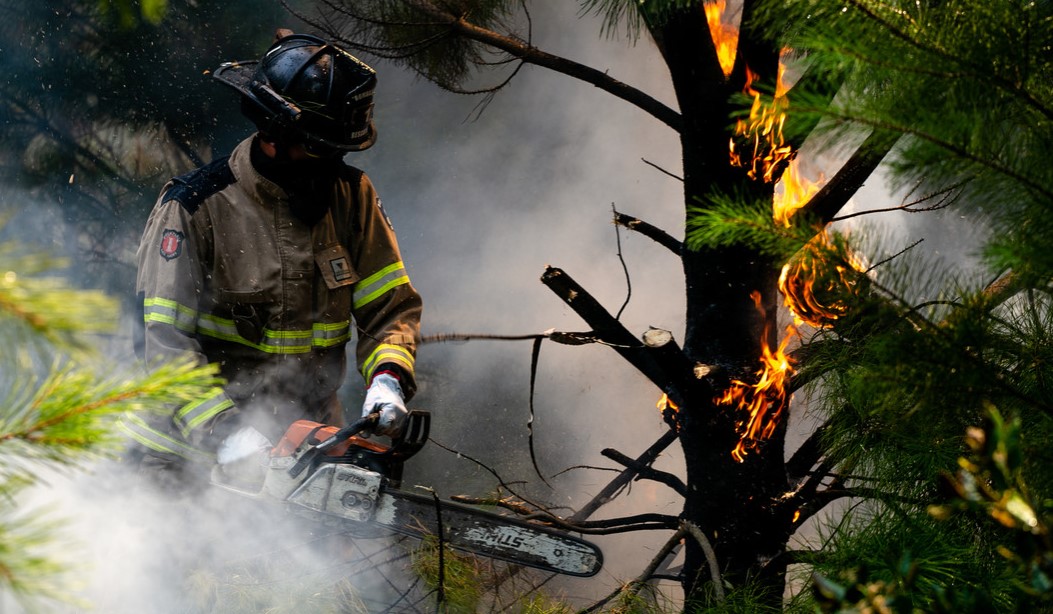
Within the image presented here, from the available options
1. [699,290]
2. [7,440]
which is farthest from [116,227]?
[7,440]

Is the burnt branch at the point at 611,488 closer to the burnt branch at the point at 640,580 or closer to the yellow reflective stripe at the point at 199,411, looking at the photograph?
the burnt branch at the point at 640,580

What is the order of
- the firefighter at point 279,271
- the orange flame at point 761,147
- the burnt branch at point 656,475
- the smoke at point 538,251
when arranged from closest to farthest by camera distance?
the orange flame at point 761,147
the firefighter at point 279,271
the burnt branch at point 656,475
the smoke at point 538,251

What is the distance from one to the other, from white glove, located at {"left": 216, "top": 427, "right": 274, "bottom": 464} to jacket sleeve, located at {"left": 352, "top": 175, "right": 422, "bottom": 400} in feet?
2.04

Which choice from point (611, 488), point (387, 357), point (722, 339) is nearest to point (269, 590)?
point (387, 357)

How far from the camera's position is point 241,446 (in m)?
2.66

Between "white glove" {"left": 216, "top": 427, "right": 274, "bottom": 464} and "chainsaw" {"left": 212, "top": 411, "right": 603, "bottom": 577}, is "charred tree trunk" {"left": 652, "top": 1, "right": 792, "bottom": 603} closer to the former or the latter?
"chainsaw" {"left": 212, "top": 411, "right": 603, "bottom": 577}

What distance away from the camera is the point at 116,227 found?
4762mm

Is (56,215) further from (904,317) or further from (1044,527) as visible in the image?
(1044,527)

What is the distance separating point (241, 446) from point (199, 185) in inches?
38.1

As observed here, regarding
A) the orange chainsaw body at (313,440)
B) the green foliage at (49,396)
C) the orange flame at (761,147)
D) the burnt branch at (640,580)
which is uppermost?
the orange flame at (761,147)

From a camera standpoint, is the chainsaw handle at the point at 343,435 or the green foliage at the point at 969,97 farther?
the chainsaw handle at the point at 343,435

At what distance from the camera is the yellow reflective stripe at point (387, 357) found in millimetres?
3125

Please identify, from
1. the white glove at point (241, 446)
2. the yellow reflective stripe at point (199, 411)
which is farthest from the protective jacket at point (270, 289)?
the white glove at point (241, 446)

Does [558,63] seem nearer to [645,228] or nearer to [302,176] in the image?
[645,228]
